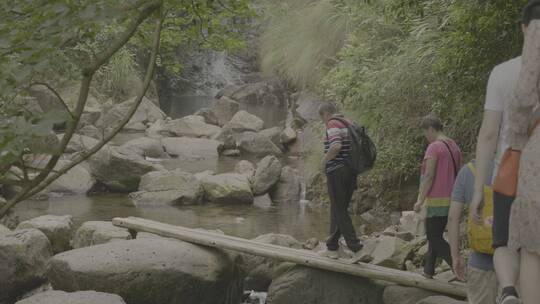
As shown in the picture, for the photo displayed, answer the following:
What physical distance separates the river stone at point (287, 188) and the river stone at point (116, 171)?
2640 millimetres

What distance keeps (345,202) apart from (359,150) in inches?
20.8

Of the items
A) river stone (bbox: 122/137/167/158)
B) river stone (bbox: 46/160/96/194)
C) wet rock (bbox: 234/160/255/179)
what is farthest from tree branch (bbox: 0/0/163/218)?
river stone (bbox: 122/137/167/158)

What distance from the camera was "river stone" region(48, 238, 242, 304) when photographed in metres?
7.00

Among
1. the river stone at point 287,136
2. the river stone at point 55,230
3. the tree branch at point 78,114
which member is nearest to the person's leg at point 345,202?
the river stone at point 55,230

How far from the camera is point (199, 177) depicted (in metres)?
14.9

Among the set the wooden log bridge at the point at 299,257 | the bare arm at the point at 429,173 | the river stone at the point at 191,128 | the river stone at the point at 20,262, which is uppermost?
the river stone at the point at 191,128

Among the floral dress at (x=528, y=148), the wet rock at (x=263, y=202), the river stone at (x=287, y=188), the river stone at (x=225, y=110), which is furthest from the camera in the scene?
the river stone at (x=225, y=110)

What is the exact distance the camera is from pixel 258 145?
741 inches

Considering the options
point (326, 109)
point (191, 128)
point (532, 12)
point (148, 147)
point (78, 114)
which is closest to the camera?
point (78, 114)

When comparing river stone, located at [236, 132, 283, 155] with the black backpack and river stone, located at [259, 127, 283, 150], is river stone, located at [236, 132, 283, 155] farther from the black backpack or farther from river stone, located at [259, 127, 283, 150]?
the black backpack

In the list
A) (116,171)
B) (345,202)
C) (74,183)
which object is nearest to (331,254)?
(345,202)

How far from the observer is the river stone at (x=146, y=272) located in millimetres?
7000

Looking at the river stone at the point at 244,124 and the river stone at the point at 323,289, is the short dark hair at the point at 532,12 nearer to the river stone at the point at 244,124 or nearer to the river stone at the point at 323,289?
the river stone at the point at 323,289

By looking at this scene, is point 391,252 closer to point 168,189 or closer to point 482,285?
point 482,285
